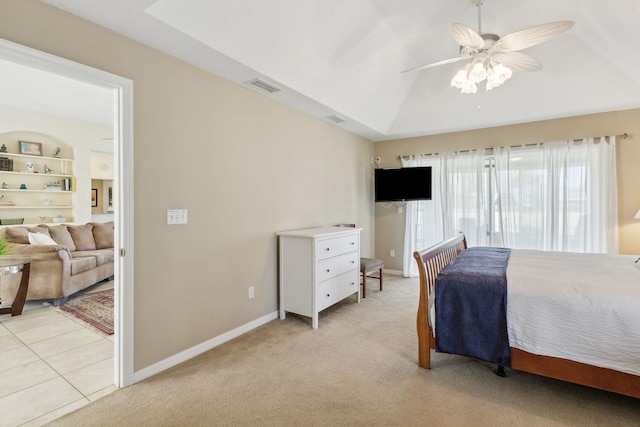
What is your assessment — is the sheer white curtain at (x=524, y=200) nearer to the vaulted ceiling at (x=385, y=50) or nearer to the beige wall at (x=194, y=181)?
the vaulted ceiling at (x=385, y=50)

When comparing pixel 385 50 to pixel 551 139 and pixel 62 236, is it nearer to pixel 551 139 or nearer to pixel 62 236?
pixel 551 139

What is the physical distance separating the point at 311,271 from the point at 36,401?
7.20 feet

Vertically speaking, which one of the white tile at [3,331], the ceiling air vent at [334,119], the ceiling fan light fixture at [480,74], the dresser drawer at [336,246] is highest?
the ceiling air vent at [334,119]

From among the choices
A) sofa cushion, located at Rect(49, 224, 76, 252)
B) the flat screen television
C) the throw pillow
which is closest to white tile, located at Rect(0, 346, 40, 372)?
the throw pillow

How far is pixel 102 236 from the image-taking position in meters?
5.21

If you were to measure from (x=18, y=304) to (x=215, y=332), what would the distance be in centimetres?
254

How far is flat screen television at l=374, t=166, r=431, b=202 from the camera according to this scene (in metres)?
4.90

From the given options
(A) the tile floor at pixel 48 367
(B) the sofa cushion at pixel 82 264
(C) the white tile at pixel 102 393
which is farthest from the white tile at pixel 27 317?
(C) the white tile at pixel 102 393

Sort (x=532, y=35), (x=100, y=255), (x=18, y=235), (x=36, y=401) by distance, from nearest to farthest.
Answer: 1. (x=36, y=401)
2. (x=532, y=35)
3. (x=18, y=235)
4. (x=100, y=255)

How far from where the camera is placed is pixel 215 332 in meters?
2.80

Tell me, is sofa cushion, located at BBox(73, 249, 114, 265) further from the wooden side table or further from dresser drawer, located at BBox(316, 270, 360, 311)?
Result: dresser drawer, located at BBox(316, 270, 360, 311)

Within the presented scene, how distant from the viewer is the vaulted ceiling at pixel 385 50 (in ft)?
7.21

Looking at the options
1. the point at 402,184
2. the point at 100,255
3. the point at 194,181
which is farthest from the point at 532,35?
the point at 100,255

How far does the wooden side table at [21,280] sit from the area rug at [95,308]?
392 millimetres
